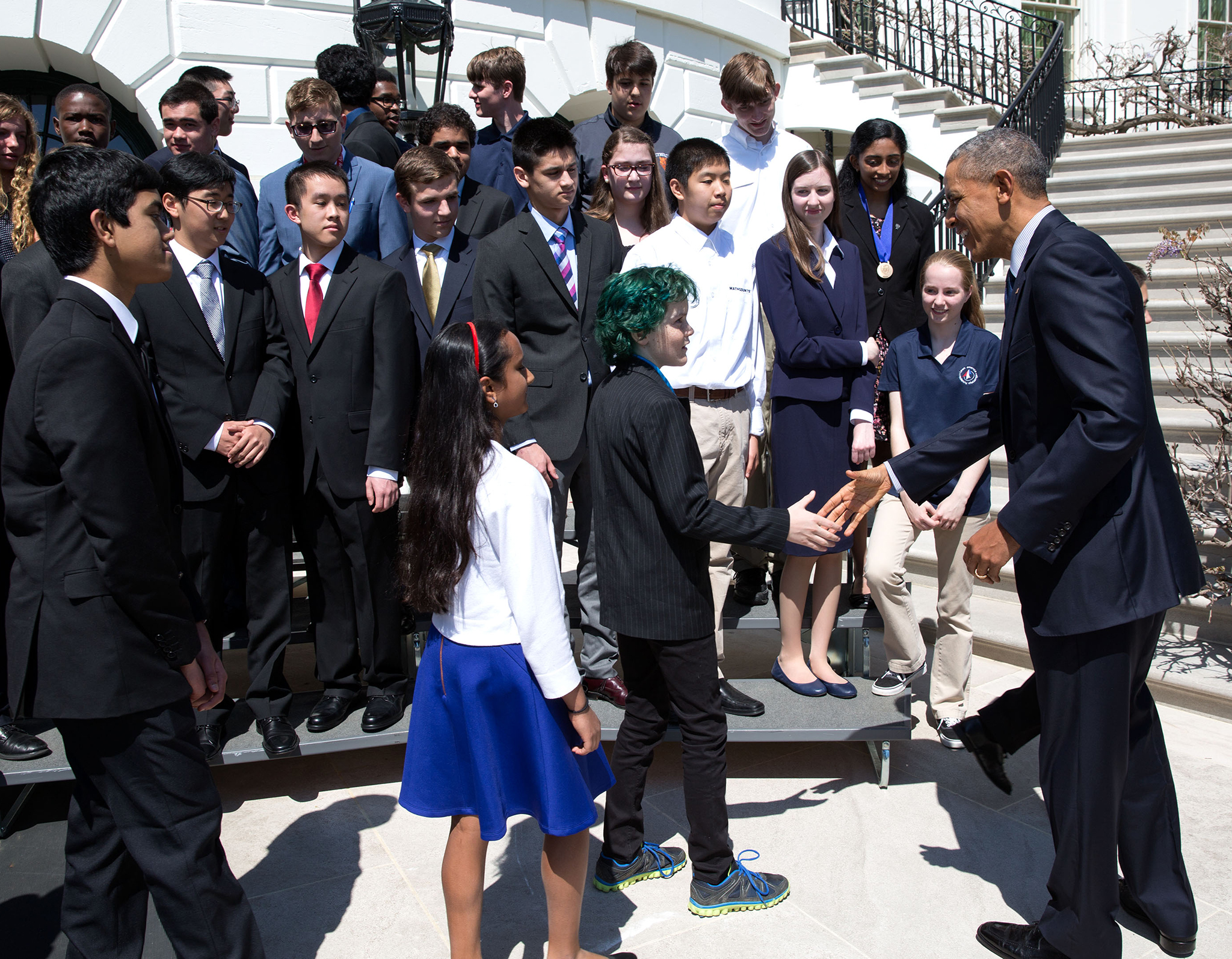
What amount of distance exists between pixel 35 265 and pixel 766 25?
9.95 meters

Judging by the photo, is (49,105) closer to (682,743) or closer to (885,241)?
(885,241)

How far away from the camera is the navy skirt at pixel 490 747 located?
90.9 inches

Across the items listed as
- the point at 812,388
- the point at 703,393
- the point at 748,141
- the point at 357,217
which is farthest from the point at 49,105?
the point at 812,388

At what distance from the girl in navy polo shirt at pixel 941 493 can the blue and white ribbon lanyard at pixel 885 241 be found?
482mm

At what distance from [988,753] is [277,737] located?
2.49 meters

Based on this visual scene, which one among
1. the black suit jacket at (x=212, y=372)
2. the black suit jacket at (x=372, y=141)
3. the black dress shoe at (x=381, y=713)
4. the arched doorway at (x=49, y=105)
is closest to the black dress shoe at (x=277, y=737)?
the black dress shoe at (x=381, y=713)

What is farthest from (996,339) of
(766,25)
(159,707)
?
(766,25)

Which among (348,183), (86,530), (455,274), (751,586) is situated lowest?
(751,586)

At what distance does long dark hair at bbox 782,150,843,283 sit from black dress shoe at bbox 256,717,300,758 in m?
2.71

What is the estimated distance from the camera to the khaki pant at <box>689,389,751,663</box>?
377cm

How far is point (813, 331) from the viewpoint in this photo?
3.98 metres

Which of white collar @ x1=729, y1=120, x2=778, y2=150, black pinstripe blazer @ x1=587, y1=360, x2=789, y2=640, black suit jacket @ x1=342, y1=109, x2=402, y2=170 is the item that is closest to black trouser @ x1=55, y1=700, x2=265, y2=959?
black pinstripe blazer @ x1=587, y1=360, x2=789, y2=640

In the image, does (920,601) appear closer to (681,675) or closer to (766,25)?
(681,675)

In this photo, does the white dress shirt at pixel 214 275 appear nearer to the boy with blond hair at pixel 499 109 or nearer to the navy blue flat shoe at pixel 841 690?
the boy with blond hair at pixel 499 109
